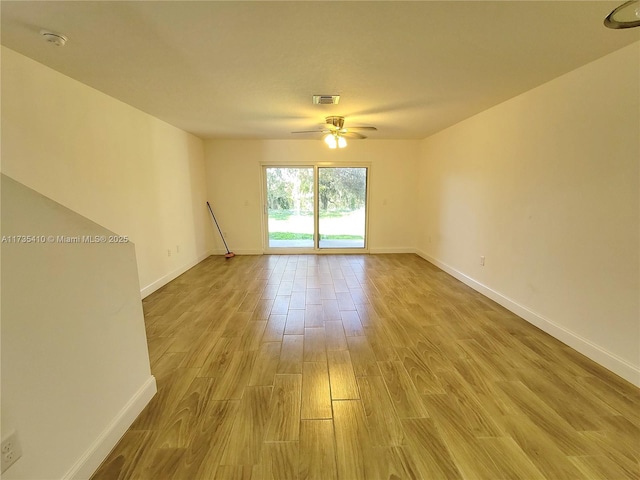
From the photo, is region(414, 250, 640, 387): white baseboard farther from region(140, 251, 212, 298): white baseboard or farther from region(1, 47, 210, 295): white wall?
region(1, 47, 210, 295): white wall

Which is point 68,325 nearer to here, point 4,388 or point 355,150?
point 4,388

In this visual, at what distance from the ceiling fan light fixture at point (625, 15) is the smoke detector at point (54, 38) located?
2.83m

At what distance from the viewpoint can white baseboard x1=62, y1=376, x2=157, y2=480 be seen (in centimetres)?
120

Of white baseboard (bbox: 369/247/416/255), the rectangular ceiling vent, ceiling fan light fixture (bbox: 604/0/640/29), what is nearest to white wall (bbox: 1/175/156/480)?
the rectangular ceiling vent

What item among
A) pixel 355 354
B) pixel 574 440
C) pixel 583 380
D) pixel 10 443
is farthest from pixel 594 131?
pixel 10 443

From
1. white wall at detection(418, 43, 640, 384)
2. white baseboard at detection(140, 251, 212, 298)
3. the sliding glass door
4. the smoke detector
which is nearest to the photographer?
the smoke detector

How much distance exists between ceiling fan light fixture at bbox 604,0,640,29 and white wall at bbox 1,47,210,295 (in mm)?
3374

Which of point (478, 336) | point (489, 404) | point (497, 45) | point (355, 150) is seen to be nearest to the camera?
point (489, 404)

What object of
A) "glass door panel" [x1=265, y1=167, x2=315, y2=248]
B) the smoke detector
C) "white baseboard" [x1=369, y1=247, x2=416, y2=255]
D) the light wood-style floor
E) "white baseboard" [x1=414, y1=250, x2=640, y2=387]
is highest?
the smoke detector

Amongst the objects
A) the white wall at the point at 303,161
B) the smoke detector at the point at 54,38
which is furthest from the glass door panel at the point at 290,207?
the smoke detector at the point at 54,38

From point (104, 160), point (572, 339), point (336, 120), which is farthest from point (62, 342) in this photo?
point (572, 339)

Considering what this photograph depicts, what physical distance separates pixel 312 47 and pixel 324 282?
113 inches

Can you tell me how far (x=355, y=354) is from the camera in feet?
7.24

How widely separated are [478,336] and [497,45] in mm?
2288
